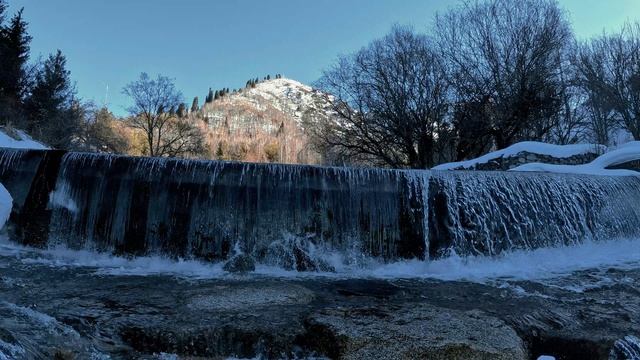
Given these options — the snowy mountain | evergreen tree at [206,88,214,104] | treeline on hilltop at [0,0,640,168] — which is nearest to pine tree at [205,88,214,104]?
evergreen tree at [206,88,214,104]

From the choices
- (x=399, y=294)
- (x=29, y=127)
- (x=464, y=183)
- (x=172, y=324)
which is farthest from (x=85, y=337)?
(x=29, y=127)

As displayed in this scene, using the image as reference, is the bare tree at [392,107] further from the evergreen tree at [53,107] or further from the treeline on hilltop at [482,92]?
the evergreen tree at [53,107]

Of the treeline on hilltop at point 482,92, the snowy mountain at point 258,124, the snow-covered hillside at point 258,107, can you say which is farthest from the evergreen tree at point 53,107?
the snow-covered hillside at point 258,107

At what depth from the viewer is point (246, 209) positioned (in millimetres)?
8516

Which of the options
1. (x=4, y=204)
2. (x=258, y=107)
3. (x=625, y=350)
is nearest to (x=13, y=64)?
(x=4, y=204)

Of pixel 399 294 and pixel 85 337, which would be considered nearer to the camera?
→ pixel 85 337

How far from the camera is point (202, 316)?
14.3 feet

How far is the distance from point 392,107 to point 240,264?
1989cm

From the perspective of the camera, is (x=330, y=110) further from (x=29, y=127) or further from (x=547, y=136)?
(x=29, y=127)

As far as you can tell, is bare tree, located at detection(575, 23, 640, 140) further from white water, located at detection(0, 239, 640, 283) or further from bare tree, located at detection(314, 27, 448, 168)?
white water, located at detection(0, 239, 640, 283)

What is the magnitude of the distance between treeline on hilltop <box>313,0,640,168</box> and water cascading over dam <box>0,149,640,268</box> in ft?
50.1

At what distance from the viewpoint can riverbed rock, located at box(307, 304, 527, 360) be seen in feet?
11.9

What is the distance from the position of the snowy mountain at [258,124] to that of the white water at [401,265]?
4716 centimetres

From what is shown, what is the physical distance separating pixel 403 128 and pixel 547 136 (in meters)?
7.43
